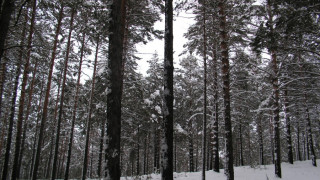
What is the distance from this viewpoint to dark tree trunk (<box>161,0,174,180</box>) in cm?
644

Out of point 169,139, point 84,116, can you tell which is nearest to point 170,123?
point 169,139

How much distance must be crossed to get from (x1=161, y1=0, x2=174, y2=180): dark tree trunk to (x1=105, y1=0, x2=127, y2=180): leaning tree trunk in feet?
5.37

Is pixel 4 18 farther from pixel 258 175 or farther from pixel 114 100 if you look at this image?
pixel 258 175

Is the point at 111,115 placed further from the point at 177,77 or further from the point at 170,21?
the point at 177,77

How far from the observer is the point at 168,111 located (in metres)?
6.93

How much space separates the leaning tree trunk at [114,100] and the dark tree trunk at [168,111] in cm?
164

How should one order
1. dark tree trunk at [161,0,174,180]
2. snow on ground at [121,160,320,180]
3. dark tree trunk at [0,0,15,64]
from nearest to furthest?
dark tree trunk at [0,0,15,64] → dark tree trunk at [161,0,174,180] → snow on ground at [121,160,320,180]

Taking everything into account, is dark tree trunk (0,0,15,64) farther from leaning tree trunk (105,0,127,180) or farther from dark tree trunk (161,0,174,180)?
dark tree trunk (161,0,174,180)

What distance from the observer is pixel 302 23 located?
290 inches

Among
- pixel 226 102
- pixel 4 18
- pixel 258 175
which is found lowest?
pixel 258 175

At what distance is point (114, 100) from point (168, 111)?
2.01 m

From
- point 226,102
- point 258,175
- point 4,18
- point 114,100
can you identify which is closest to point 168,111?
point 114,100

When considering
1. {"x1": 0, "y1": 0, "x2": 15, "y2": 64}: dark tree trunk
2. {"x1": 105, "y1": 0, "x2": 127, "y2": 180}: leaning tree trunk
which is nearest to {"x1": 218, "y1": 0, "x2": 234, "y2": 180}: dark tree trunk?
{"x1": 105, "y1": 0, "x2": 127, "y2": 180}: leaning tree trunk

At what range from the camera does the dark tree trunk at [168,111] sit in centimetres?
644
